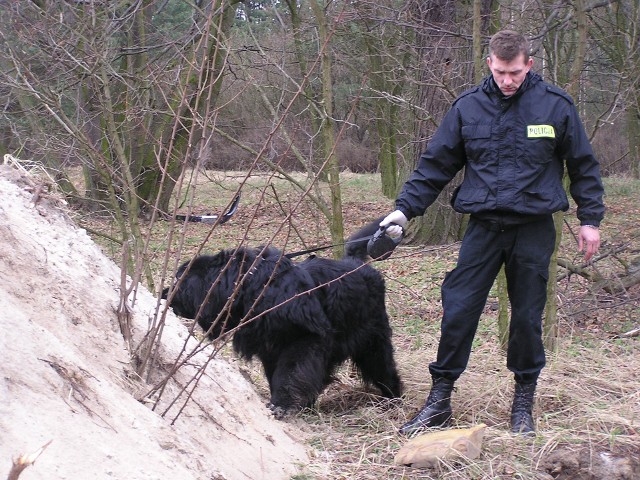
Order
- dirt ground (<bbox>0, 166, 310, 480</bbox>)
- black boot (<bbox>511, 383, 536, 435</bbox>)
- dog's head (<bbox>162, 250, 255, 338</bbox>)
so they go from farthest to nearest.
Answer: dog's head (<bbox>162, 250, 255, 338</bbox>), black boot (<bbox>511, 383, 536, 435</bbox>), dirt ground (<bbox>0, 166, 310, 480</bbox>)

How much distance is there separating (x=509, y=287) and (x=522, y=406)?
0.74m

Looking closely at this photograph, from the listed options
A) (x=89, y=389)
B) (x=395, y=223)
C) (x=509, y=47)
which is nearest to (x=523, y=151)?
(x=509, y=47)

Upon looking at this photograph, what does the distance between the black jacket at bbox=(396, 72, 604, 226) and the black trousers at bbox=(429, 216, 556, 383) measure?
17 centimetres

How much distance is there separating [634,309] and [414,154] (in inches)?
161

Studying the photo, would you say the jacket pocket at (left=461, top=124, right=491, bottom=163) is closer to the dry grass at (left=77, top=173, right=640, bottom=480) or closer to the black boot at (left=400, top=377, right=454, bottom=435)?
the dry grass at (left=77, top=173, right=640, bottom=480)

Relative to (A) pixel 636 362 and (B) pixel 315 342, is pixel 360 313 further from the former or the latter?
(A) pixel 636 362

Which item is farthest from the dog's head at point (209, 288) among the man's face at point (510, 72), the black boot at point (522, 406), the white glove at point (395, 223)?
the man's face at point (510, 72)

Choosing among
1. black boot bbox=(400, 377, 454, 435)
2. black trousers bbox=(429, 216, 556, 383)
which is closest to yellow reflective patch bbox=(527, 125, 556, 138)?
black trousers bbox=(429, 216, 556, 383)

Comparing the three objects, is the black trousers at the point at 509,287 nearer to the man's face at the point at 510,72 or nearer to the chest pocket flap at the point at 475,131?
Answer: the chest pocket flap at the point at 475,131

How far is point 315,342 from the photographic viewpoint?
5.14 m

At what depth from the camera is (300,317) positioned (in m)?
5.08

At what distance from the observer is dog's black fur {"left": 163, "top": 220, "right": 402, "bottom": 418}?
16.6ft

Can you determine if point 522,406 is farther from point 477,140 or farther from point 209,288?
point 209,288

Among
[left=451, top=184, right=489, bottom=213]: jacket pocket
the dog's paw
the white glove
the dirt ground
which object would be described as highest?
[left=451, top=184, right=489, bottom=213]: jacket pocket
